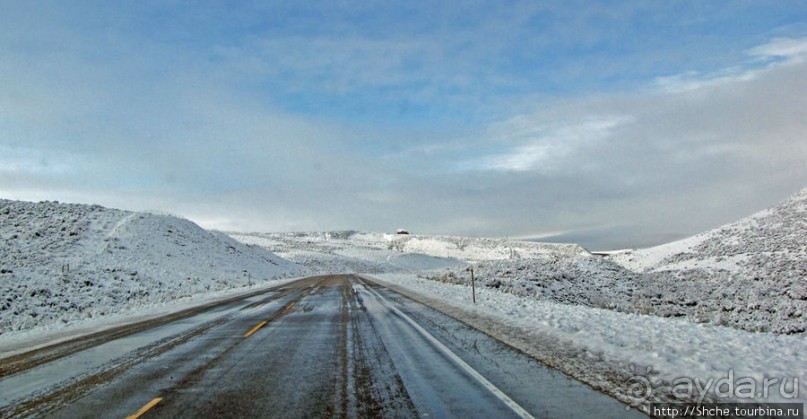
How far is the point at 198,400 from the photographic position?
215 inches

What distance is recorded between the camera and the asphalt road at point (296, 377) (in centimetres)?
501

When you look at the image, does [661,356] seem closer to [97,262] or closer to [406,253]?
[97,262]

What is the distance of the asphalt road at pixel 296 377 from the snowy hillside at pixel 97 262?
11.7 meters

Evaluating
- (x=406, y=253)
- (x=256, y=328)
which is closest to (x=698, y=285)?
(x=256, y=328)

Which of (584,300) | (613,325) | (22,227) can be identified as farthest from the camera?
(22,227)

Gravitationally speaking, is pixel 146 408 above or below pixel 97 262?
below

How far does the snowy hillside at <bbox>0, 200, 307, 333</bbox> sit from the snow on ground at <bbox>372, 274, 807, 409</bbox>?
728 inches

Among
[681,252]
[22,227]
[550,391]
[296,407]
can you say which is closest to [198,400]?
[296,407]

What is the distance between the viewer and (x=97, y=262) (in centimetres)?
3381

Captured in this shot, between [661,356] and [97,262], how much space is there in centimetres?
3916

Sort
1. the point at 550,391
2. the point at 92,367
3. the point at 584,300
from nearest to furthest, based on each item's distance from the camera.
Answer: the point at 550,391
the point at 92,367
the point at 584,300

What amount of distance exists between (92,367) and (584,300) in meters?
24.2

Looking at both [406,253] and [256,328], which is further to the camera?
[406,253]

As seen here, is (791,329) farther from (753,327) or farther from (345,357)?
(345,357)
